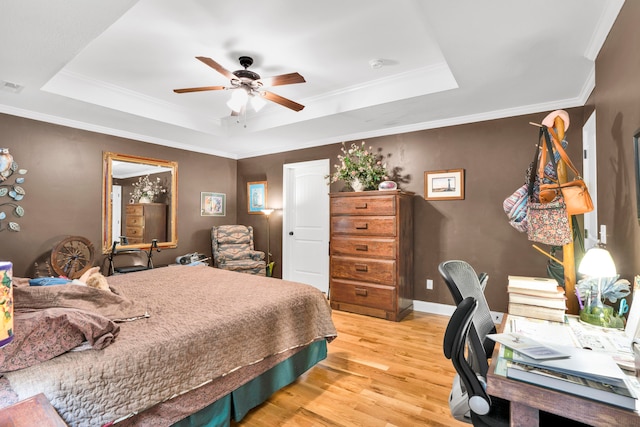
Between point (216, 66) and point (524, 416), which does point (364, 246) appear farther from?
point (524, 416)

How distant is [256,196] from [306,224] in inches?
45.7

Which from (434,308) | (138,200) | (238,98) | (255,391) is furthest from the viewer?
(138,200)

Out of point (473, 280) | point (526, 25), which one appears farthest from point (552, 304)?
point (526, 25)

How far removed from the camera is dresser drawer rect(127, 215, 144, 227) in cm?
442

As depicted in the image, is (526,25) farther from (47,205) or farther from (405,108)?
(47,205)

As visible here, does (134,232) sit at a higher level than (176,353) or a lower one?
higher

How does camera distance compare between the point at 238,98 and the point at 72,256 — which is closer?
the point at 238,98

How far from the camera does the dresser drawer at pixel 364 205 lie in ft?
12.2

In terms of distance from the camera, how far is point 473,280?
158 centimetres

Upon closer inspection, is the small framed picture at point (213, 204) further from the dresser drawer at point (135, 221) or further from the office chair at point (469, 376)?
the office chair at point (469, 376)

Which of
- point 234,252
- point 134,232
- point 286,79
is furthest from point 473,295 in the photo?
point 134,232

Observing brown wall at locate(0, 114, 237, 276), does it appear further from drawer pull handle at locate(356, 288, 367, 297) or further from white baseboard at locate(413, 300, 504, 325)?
white baseboard at locate(413, 300, 504, 325)

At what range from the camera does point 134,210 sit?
450 centimetres

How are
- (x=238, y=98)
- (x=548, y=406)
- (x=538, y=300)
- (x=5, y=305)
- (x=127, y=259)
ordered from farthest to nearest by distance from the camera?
(x=127, y=259), (x=238, y=98), (x=538, y=300), (x=548, y=406), (x=5, y=305)
